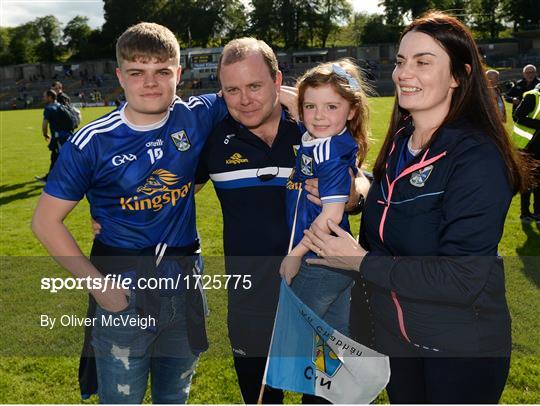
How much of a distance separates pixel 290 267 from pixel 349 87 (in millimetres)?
1068

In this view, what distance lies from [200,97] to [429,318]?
1977 millimetres

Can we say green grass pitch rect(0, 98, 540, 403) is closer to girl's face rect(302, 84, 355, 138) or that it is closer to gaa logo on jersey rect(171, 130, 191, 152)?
girl's face rect(302, 84, 355, 138)

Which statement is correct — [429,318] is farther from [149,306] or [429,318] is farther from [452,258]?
[149,306]

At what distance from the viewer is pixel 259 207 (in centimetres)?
299

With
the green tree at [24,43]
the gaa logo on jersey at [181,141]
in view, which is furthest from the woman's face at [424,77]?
the green tree at [24,43]

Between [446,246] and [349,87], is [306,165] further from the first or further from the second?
[446,246]

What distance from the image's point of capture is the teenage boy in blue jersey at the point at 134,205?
100 inches

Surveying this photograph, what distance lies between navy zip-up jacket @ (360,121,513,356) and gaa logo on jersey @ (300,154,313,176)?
1.71 ft

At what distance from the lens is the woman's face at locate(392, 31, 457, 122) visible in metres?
2.19

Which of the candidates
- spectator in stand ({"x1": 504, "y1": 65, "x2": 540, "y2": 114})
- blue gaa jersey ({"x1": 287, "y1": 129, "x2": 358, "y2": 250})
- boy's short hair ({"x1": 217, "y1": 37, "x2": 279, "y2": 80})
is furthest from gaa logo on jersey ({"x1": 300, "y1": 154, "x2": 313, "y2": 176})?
spectator in stand ({"x1": 504, "y1": 65, "x2": 540, "y2": 114})

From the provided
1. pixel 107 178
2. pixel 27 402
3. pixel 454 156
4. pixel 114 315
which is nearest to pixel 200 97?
pixel 107 178

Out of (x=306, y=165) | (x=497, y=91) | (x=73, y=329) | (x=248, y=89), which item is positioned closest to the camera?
(x=306, y=165)

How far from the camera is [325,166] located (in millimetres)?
2701

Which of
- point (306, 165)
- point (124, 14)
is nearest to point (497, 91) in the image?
point (306, 165)
